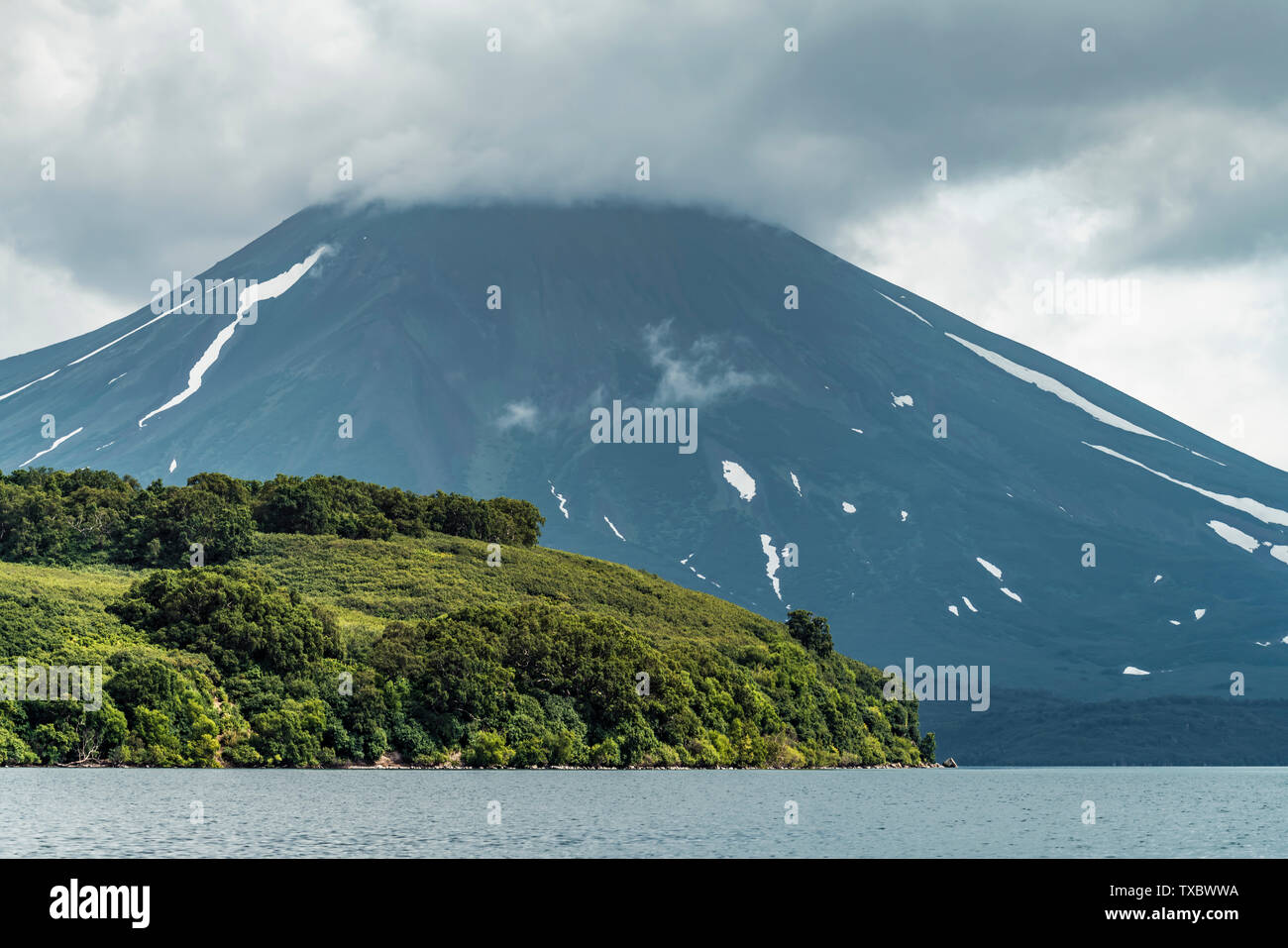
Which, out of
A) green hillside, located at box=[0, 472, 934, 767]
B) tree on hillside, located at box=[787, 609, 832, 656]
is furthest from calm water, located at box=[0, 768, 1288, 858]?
tree on hillside, located at box=[787, 609, 832, 656]

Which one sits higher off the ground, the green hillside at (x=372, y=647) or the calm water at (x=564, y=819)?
the green hillside at (x=372, y=647)

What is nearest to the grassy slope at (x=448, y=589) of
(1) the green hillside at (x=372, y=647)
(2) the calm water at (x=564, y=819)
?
(1) the green hillside at (x=372, y=647)

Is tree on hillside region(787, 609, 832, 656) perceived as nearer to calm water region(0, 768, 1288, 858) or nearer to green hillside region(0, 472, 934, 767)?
green hillside region(0, 472, 934, 767)

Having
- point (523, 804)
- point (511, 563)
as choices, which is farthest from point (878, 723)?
point (523, 804)

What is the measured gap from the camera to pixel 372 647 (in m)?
113

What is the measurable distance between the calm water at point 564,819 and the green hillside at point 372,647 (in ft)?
29.2

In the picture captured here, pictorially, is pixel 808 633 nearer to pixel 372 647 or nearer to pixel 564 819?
pixel 372 647

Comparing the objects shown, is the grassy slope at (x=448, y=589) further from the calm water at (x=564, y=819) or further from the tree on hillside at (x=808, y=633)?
the calm water at (x=564, y=819)

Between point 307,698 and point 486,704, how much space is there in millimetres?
12893

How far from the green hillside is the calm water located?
350 inches

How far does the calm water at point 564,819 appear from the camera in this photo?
156ft

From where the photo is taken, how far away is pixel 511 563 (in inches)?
6265
